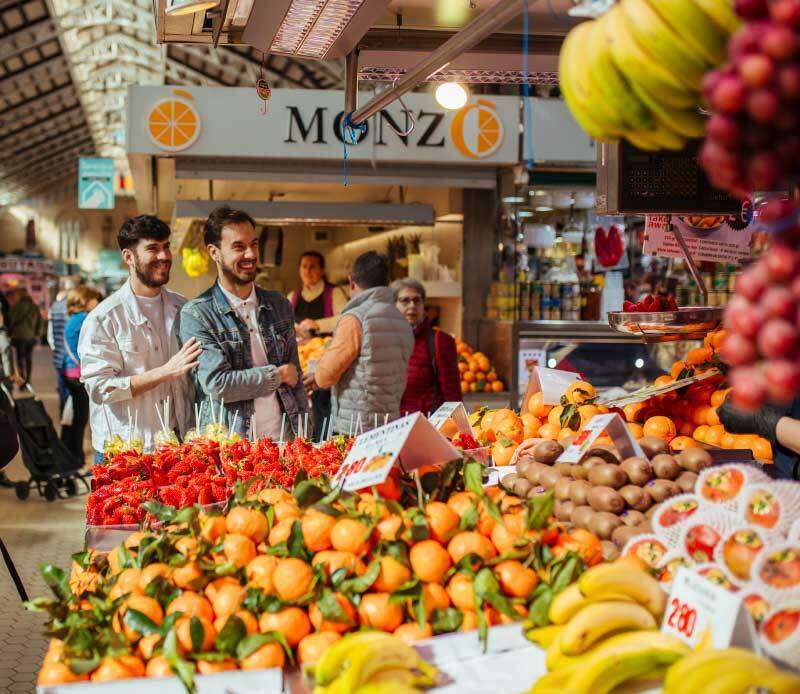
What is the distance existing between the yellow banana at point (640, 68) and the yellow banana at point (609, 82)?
0.04 ft

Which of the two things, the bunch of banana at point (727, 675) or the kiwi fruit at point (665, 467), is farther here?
the kiwi fruit at point (665, 467)

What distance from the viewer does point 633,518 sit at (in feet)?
7.20

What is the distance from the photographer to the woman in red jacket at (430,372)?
551 cm

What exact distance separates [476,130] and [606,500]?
559cm

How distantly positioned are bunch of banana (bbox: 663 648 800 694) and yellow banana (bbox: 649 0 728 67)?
908 millimetres

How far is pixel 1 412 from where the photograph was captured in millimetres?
3895

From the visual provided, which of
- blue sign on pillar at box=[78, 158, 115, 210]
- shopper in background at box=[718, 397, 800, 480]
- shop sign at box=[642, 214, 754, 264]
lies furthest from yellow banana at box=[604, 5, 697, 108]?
blue sign on pillar at box=[78, 158, 115, 210]

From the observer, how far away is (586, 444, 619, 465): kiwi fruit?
8.02 feet

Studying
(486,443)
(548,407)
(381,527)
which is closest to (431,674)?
(381,527)

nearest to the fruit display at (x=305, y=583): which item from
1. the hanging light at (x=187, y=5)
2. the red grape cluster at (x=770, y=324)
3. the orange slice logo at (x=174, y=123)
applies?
the red grape cluster at (x=770, y=324)

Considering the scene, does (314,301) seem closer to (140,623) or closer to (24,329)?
(140,623)

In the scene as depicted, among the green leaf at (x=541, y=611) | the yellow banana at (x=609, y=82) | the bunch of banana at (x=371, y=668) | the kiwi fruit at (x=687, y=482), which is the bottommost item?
the bunch of banana at (x=371, y=668)

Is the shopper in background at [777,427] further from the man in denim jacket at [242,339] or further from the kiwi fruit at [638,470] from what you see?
the man in denim jacket at [242,339]

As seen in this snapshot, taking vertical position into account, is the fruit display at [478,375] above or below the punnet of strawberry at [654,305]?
below
